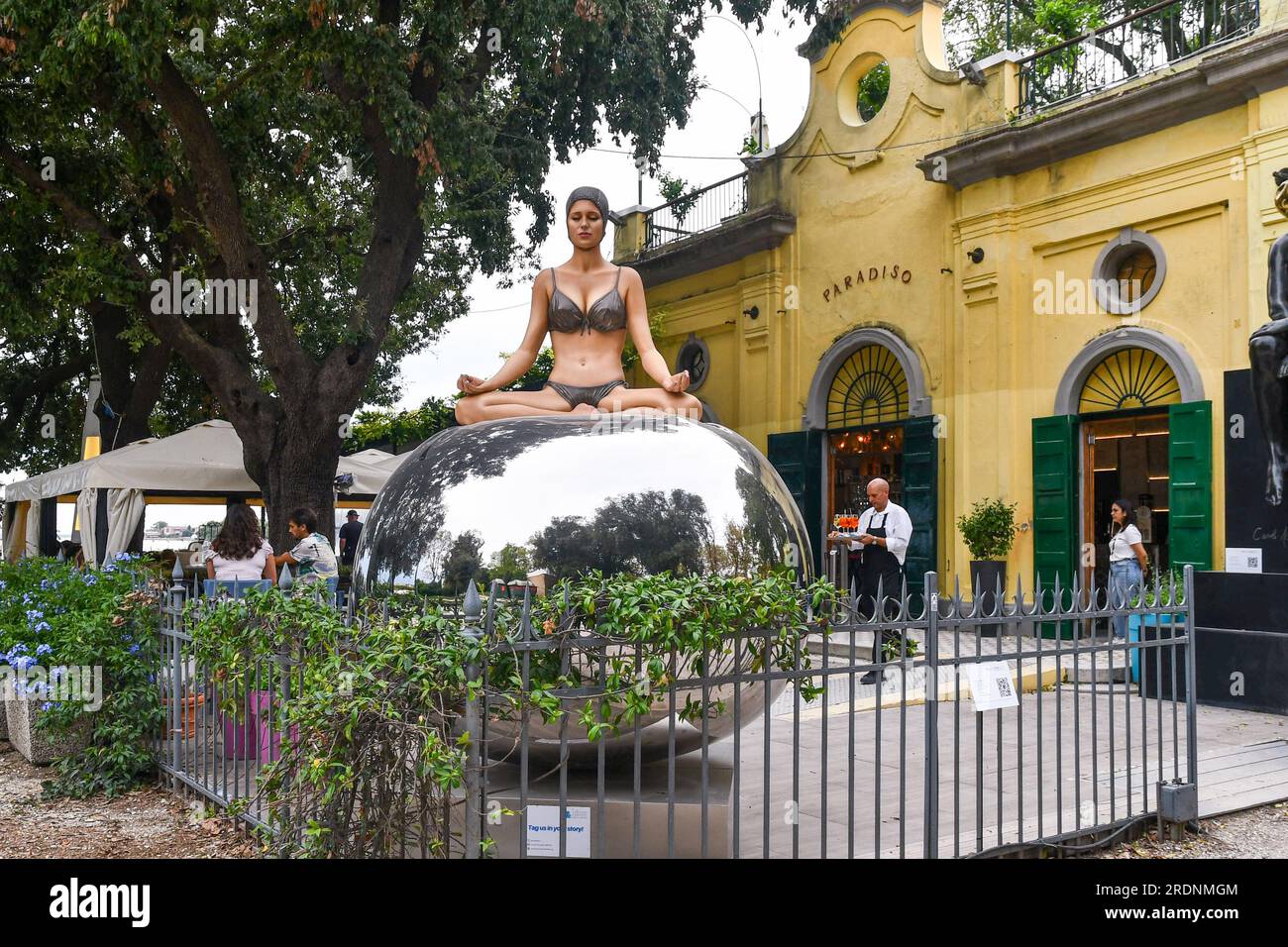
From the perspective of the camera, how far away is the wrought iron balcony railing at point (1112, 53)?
12773mm

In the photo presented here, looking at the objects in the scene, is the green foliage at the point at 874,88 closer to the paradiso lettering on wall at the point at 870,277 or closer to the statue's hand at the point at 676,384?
the paradiso lettering on wall at the point at 870,277

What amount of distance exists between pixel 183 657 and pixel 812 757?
3776mm

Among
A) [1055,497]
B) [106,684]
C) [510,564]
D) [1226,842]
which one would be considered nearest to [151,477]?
[106,684]

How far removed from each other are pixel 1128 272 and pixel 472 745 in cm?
1211

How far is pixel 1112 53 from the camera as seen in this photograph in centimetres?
1351

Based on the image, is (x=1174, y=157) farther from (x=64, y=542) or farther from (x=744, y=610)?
(x=64, y=542)

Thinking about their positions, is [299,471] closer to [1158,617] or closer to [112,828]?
[112,828]

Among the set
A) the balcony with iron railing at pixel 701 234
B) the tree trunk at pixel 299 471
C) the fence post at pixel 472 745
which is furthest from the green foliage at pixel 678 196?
the fence post at pixel 472 745

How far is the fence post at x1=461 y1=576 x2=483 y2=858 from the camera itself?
133 inches

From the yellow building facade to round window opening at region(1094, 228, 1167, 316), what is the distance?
0.03 metres

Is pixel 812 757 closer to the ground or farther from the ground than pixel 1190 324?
closer to the ground

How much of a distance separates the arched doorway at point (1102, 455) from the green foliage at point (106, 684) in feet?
32.9

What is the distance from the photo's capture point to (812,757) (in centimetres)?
662

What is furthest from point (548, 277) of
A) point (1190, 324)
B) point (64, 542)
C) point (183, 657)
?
point (64, 542)
